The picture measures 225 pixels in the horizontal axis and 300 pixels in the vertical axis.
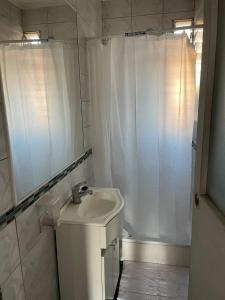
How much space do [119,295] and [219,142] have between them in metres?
1.52

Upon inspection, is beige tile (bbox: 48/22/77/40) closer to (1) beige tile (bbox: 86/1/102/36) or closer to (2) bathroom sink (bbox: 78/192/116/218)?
(1) beige tile (bbox: 86/1/102/36)

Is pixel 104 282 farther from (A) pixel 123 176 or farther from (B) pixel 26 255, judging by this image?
(A) pixel 123 176

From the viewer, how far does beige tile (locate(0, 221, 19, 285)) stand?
3.07ft

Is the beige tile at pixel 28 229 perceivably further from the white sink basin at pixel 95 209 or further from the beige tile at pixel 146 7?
the beige tile at pixel 146 7

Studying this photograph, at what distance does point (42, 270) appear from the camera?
4.22 feet

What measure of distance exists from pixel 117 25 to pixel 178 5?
1.98 feet

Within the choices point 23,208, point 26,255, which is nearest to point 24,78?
point 23,208

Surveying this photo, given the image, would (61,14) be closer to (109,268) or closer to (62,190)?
(62,190)

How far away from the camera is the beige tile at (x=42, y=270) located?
1141 mm

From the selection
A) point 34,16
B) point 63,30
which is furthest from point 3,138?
point 63,30

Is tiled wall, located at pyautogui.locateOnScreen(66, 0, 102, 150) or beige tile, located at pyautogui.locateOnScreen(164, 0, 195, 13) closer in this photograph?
tiled wall, located at pyautogui.locateOnScreen(66, 0, 102, 150)

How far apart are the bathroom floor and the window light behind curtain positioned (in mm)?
1167

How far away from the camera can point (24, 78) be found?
110cm

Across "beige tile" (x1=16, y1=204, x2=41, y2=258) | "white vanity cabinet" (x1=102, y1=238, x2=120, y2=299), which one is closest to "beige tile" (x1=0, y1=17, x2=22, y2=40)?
"beige tile" (x1=16, y1=204, x2=41, y2=258)
